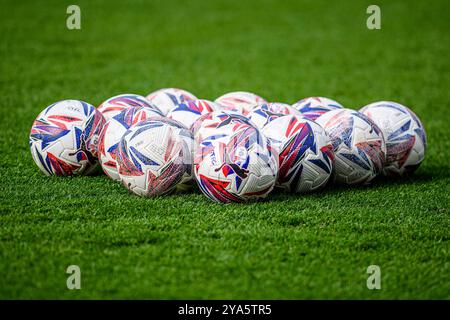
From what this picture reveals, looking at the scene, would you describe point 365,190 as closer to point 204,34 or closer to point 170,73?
point 170,73

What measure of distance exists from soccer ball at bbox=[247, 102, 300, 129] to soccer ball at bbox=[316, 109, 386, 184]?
501 millimetres

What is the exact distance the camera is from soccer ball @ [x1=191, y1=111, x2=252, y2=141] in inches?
267

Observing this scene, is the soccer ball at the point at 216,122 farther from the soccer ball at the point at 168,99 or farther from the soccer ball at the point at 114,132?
the soccer ball at the point at 168,99

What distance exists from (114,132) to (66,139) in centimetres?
62

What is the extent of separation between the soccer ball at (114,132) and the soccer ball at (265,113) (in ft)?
3.61

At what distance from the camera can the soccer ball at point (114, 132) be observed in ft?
23.6

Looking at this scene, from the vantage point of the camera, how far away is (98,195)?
23.1 ft

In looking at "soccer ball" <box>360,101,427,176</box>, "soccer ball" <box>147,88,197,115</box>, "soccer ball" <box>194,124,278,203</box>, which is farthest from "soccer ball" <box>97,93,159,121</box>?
Result: "soccer ball" <box>360,101,427,176</box>

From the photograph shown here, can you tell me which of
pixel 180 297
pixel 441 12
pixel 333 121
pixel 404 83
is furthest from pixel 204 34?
pixel 180 297

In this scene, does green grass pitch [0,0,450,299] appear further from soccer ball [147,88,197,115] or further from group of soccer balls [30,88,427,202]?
soccer ball [147,88,197,115]

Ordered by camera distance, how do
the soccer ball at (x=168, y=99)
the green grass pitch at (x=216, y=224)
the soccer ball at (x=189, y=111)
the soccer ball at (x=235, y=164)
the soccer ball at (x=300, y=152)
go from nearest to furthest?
the green grass pitch at (x=216, y=224) < the soccer ball at (x=235, y=164) < the soccer ball at (x=300, y=152) < the soccer ball at (x=189, y=111) < the soccer ball at (x=168, y=99)

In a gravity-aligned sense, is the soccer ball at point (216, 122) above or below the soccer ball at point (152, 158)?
above

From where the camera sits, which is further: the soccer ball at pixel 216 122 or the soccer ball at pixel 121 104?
the soccer ball at pixel 121 104

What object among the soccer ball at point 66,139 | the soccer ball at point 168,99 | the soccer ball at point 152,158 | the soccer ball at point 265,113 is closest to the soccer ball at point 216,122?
the soccer ball at point 152,158
